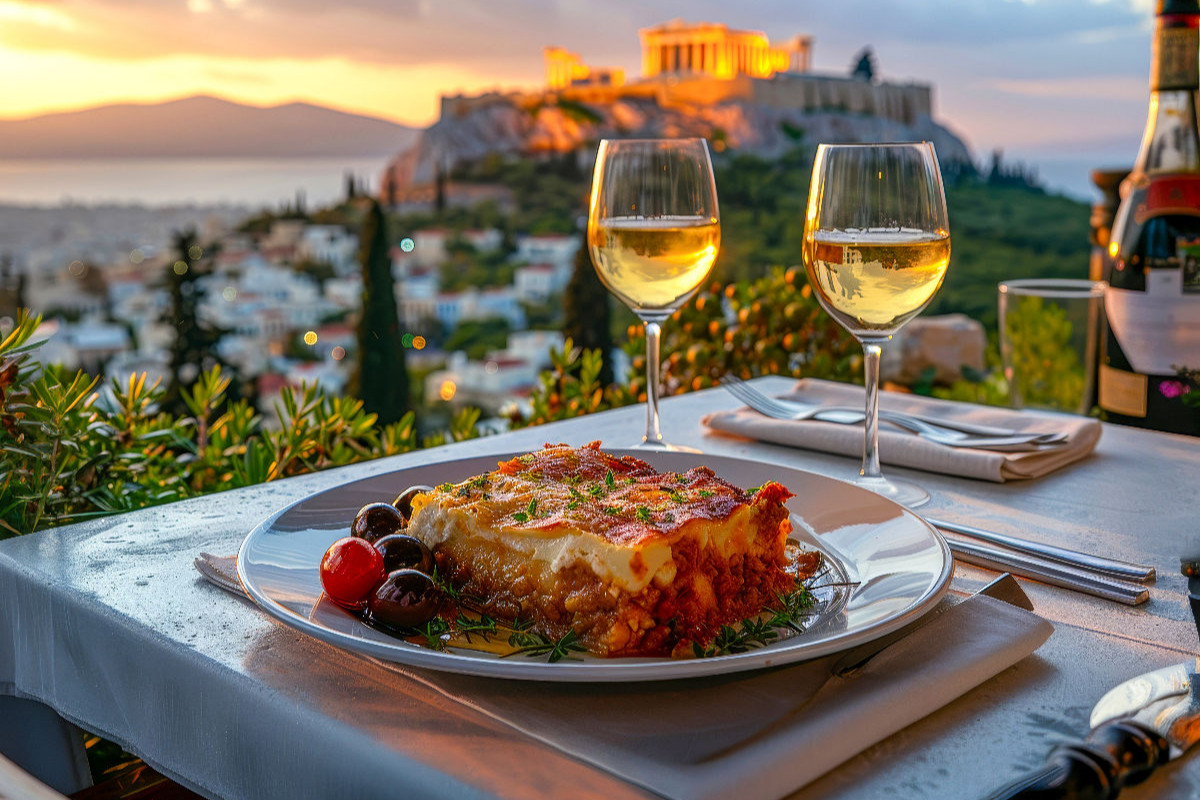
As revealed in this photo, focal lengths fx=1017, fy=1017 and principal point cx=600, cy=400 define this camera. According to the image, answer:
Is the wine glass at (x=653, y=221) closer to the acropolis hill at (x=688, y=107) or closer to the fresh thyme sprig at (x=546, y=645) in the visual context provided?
the fresh thyme sprig at (x=546, y=645)

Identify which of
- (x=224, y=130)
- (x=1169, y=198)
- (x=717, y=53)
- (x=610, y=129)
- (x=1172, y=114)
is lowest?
(x=1169, y=198)

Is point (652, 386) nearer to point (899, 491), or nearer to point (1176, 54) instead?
point (899, 491)

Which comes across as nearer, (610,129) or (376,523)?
(376,523)

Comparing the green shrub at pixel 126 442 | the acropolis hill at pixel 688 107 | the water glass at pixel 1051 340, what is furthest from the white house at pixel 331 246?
the water glass at pixel 1051 340

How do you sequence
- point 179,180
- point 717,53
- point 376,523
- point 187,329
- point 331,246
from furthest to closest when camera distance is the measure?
point 717,53, point 331,246, point 179,180, point 187,329, point 376,523

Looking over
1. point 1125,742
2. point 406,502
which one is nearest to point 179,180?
point 406,502

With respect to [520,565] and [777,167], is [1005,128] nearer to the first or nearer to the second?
[777,167]
